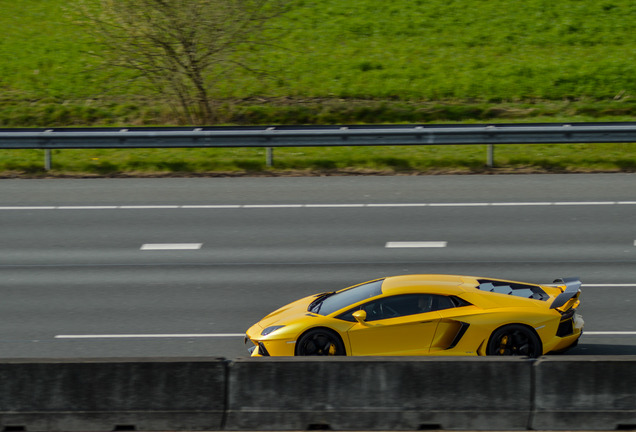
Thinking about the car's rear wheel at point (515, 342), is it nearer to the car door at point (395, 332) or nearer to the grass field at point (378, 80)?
the car door at point (395, 332)

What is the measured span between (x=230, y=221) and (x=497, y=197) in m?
5.25

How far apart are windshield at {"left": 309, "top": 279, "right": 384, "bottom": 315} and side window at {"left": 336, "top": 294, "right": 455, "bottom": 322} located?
0.55 feet

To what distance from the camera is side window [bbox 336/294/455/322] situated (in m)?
9.49

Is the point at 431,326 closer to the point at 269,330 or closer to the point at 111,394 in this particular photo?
the point at 269,330

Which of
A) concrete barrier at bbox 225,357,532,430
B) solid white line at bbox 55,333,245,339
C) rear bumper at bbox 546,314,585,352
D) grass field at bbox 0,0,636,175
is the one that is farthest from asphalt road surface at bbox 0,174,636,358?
concrete barrier at bbox 225,357,532,430

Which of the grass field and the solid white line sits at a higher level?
the grass field

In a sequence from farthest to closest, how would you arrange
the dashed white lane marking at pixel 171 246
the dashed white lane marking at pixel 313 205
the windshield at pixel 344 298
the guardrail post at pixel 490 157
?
the guardrail post at pixel 490 157 < the dashed white lane marking at pixel 313 205 < the dashed white lane marking at pixel 171 246 < the windshield at pixel 344 298

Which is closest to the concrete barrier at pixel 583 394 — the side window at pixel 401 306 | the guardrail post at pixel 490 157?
the side window at pixel 401 306

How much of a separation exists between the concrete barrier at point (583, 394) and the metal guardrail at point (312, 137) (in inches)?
484

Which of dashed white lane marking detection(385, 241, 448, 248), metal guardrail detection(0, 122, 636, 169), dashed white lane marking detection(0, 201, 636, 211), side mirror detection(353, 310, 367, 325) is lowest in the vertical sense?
dashed white lane marking detection(385, 241, 448, 248)

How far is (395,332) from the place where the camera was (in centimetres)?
938

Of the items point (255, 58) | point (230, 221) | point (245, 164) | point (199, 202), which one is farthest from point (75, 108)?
point (230, 221)

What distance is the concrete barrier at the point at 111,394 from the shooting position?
296 inches

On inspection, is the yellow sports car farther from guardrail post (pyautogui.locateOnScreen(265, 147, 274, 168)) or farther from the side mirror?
guardrail post (pyautogui.locateOnScreen(265, 147, 274, 168))
